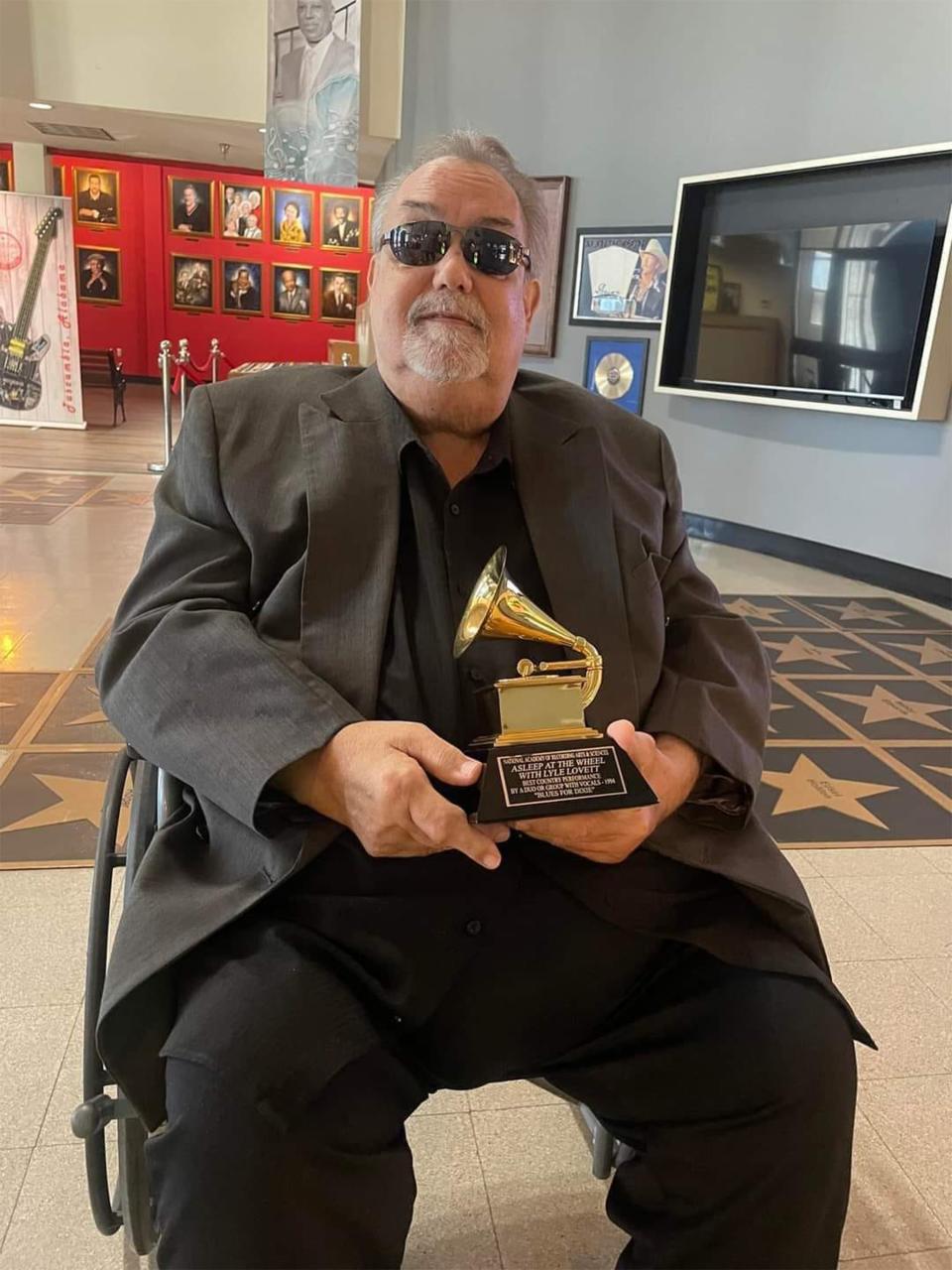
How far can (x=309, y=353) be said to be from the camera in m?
13.7

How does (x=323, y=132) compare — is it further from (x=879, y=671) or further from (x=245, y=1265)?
(x=245, y=1265)

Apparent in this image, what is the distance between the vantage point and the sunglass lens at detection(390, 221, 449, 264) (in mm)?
1372

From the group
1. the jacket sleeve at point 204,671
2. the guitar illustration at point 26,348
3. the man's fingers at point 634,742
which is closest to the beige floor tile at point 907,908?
the man's fingers at point 634,742

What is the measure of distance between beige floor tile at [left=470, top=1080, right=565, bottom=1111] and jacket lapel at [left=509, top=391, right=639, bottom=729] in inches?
31.1

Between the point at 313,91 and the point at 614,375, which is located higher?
the point at 313,91

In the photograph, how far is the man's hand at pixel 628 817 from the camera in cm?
103

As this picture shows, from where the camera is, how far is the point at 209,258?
13125 millimetres

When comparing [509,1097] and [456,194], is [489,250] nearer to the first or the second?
[456,194]

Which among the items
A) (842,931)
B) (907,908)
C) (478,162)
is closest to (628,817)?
(478,162)

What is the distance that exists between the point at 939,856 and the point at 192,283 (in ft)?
42.9

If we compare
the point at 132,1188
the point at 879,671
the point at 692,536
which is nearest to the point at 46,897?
the point at 132,1188

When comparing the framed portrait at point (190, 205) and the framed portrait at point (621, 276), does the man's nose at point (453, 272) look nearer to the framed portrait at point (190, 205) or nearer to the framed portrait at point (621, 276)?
the framed portrait at point (621, 276)

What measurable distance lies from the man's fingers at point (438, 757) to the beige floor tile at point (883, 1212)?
977 mm

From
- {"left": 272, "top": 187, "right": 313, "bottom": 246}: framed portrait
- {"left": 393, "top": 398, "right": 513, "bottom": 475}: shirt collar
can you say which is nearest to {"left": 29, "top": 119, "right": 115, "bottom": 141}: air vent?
{"left": 272, "top": 187, "right": 313, "bottom": 246}: framed portrait
